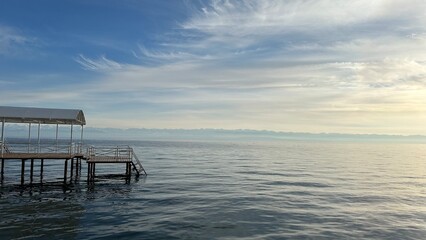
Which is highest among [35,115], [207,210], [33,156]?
[35,115]

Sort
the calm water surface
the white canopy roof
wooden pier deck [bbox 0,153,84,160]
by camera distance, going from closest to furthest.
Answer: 1. the calm water surface
2. wooden pier deck [bbox 0,153,84,160]
3. the white canopy roof

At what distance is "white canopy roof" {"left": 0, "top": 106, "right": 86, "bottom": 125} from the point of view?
129 ft

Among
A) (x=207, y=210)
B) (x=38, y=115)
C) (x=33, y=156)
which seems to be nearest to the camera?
(x=207, y=210)

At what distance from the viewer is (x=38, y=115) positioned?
39875 mm

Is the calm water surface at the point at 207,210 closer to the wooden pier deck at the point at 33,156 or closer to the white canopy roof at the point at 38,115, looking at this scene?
the wooden pier deck at the point at 33,156

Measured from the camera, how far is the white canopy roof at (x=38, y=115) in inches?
1545

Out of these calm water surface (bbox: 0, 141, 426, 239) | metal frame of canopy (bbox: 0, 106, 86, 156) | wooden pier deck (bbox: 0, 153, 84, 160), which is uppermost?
metal frame of canopy (bbox: 0, 106, 86, 156)

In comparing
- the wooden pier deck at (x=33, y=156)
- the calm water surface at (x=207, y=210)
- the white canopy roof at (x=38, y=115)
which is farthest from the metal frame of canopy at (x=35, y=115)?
the calm water surface at (x=207, y=210)

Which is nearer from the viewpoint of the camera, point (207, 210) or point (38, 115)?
point (207, 210)

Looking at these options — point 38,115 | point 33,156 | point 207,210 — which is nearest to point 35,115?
point 38,115

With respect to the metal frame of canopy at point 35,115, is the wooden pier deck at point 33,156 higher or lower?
lower

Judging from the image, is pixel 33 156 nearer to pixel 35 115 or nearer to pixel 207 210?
pixel 35 115

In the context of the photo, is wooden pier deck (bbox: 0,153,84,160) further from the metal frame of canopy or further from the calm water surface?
the calm water surface

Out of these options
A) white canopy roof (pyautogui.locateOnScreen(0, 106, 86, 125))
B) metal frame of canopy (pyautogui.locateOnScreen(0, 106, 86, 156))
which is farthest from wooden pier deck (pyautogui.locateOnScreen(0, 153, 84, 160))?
white canopy roof (pyautogui.locateOnScreen(0, 106, 86, 125))
